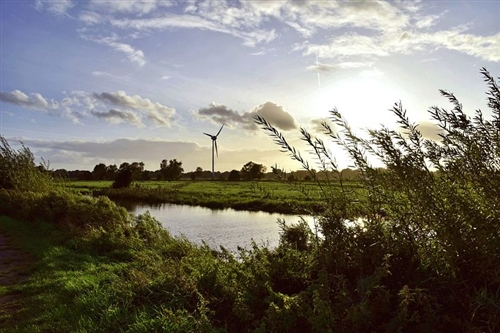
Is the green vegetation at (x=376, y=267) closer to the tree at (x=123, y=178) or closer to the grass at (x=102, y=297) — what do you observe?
the grass at (x=102, y=297)

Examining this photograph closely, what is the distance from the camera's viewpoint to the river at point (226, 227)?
70.1 ft

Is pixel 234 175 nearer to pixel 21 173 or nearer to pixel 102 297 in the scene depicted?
pixel 21 173

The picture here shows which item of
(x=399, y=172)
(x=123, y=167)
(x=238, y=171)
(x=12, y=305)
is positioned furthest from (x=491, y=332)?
(x=238, y=171)

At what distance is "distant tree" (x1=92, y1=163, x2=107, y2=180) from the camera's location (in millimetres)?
104500

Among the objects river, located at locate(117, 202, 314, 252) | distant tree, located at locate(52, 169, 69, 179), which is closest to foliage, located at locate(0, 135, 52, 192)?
distant tree, located at locate(52, 169, 69, 179)

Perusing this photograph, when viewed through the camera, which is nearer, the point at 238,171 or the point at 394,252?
the point at 394,252

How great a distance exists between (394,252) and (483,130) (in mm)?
1434

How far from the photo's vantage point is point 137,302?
21.8 ft

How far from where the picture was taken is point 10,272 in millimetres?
9875

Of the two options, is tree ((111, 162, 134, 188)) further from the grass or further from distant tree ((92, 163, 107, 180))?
the grass

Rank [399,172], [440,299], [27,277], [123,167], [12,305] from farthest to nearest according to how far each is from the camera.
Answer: [123,167], [27,277], [12,305], [399,172], [440,299]

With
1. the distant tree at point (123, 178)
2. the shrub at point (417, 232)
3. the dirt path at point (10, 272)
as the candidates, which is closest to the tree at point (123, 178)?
the distant tree at point (123, 178)

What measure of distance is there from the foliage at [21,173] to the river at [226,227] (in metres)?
6.97

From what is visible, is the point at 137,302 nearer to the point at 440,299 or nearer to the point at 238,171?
the point at 440,299
